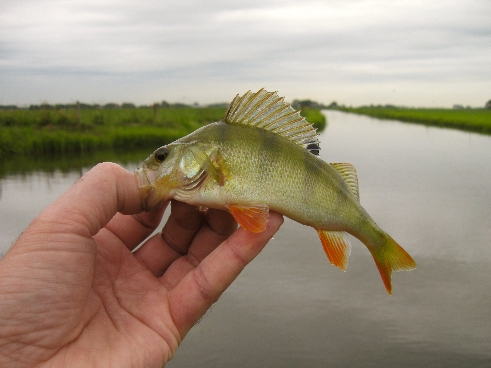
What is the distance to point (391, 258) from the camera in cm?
265

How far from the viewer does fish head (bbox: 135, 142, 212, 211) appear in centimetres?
232

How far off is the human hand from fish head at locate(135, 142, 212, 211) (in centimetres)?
6

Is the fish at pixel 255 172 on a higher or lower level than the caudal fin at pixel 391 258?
higher

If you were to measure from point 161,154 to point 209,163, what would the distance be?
0.92 feet

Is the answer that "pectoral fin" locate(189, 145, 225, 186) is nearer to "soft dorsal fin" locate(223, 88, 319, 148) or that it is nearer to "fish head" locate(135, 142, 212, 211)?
"fish head" locate(135, 142, 212, 211)

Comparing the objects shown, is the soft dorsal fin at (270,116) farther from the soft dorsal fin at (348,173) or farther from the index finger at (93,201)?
the index finger at (93,201)

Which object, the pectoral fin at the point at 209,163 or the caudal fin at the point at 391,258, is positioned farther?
the caudal fin at the point at 391,258

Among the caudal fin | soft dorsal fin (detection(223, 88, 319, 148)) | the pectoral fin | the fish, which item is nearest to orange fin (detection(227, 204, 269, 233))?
the fish

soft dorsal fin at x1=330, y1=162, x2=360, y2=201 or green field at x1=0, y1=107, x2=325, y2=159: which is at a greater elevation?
soft dorsal fin at x1=330, y1=162, x2=360, y2=201

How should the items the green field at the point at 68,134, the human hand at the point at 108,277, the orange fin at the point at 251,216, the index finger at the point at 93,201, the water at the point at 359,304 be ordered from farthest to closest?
the green field at the point at 68,134, the water at the point at 359,304, the orange fin at the point at 251,216, the index finger at the point at 93,201, the human hand at the point at 108,277

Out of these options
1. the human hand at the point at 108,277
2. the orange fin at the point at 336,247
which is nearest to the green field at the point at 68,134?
the human hand at the point at 108,277

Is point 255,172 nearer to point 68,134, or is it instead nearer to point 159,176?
point 159,176

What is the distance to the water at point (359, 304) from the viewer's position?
5023 mm

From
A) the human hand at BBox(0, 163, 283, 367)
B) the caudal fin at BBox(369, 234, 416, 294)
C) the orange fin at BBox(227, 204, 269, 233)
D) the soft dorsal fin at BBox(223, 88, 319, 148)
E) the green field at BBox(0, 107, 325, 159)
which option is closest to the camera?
→ the human hand at BBox(0, 163, 283, 367)
